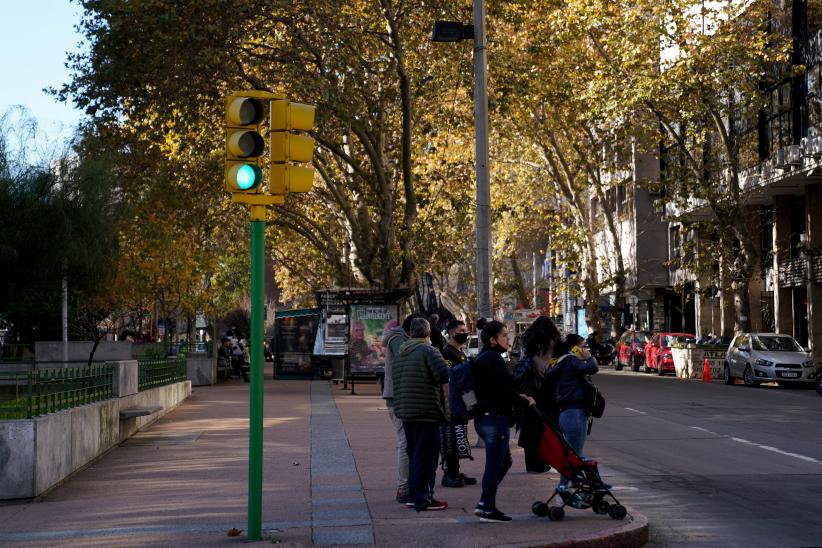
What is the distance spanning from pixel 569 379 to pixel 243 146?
12.4ft

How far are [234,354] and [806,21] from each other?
23189 mm

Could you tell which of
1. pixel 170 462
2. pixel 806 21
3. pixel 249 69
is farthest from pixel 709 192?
pixel 170 462

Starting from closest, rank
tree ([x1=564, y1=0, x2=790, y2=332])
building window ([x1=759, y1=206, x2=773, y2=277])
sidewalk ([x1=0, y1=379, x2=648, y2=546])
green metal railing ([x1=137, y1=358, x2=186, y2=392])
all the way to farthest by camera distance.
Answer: sidewalk ([x1=0, y1=379, x2=648, y2=546]) < green metal railing ([x1=137, y1=358, x2=186, y2=392]) < tree ([x1=564, y1=0, x2=790, y2=332]) < building window ([x1=759, y1=206, x2=773, y2=277])

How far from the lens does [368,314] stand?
103 feet

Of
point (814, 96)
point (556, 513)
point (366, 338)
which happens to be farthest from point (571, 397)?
point (814, 96)

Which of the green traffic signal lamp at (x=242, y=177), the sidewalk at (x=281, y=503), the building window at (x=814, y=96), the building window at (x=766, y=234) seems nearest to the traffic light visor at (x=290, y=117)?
the green traffic signal lamp at (x=242, y=177)

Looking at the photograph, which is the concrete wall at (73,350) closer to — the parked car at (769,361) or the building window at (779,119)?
the parked car at (769,361)

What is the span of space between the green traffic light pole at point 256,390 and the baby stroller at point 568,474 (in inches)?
93.7

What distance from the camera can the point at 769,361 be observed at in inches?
1399

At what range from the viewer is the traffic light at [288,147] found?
959cm

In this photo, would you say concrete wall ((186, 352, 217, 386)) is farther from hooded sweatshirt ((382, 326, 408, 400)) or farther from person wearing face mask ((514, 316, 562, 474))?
person wearing face mask ((514, 316, 562, 474))

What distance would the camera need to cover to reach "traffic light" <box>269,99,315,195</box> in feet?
31.5

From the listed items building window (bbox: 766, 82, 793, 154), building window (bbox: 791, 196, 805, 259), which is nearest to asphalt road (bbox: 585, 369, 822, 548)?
building window (bbox: 766, 82, 793, 154)

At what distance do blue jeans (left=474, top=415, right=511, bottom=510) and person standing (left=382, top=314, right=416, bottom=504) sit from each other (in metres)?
1.29
